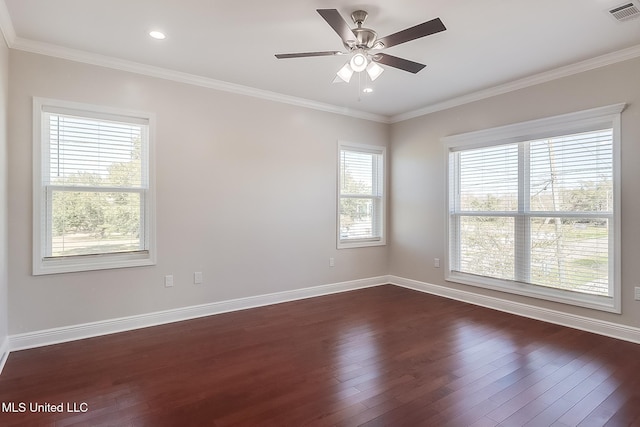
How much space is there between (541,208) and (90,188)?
15.6 feet

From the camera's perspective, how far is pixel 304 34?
2873mm

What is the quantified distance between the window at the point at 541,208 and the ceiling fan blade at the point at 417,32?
2304 millimetres

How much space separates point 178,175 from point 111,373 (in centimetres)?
199

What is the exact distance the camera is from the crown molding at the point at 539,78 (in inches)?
126

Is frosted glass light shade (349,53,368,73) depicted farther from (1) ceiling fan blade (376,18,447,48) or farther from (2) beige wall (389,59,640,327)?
(2) beige wall (389,59,640,327)

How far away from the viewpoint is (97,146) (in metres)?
3.34

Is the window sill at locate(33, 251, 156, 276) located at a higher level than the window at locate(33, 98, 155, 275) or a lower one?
lower

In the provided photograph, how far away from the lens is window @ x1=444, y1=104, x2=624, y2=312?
11.1ft

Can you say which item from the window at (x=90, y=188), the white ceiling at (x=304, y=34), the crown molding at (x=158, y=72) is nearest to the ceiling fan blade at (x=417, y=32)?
the white ceiling at (x=304, y=34)

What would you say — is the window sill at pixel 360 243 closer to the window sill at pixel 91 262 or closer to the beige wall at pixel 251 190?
the beige wall at pixel 251 190

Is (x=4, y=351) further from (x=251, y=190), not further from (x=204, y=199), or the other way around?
(x=251, y=190)

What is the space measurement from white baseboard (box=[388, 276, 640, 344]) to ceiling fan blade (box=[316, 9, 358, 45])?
11.4 ft

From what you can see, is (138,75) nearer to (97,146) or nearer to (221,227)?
(97,146)

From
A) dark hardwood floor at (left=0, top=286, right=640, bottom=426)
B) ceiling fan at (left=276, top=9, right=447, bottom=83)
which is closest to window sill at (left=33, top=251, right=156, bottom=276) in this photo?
dark hardwood floor at (left=0, top=286, right=640, bottom=426)
